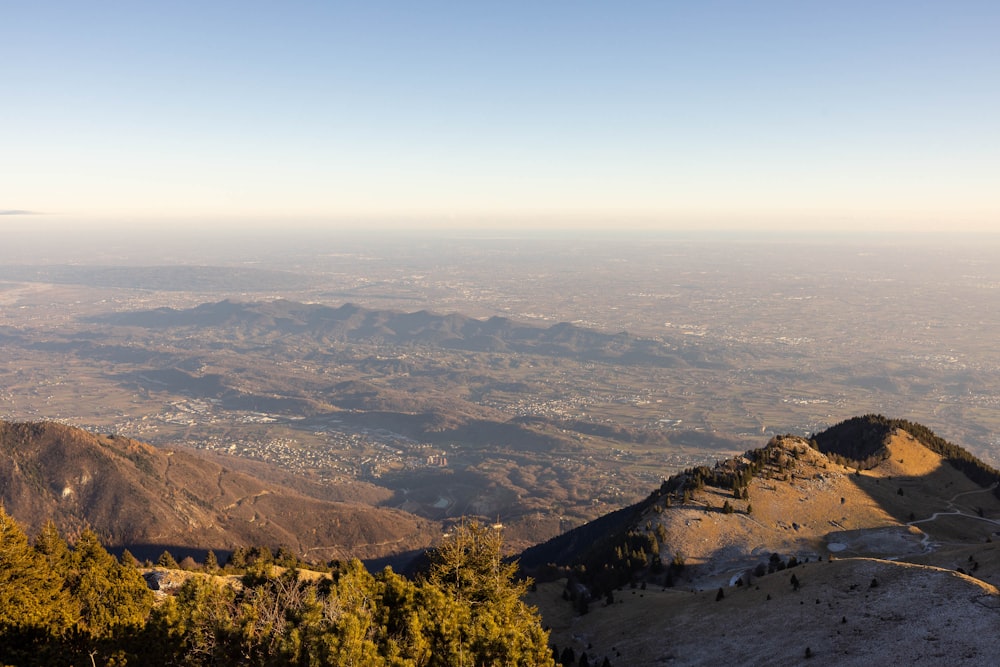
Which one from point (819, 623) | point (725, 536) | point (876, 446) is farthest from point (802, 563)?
point (876, 446)

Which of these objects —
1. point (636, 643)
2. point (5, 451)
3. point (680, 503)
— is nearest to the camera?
point (636, 643)

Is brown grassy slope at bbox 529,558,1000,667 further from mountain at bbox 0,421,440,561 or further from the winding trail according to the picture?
mountain at bbox 0,421,440,561

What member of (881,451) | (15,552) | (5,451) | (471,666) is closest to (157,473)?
(5,451)

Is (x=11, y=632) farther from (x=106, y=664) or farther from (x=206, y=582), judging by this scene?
(x=206, y=582)

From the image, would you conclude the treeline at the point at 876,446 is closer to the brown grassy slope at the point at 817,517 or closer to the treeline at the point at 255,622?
the brown grassy slope at the point at 817,517

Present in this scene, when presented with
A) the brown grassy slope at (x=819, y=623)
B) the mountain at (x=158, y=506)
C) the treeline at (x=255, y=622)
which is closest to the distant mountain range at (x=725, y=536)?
the brown grassy slope at (x=819, y=623)

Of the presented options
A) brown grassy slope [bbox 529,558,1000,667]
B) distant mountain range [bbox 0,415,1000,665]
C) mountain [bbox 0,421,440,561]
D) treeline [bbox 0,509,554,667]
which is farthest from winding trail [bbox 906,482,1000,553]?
mountain [bbox 0,421,440,561]
